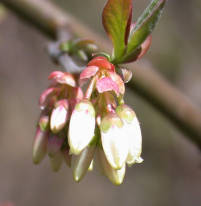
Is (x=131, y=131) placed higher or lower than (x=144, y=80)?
lower

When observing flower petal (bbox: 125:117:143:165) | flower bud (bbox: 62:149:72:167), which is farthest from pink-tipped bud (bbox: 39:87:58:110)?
flower petal (bbox: 125:117:143:165)

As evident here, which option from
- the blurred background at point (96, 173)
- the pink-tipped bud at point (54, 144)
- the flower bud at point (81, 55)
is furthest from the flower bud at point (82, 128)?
the blurred background at point (96, 173)

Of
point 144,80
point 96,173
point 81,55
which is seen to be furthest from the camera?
point 96,173

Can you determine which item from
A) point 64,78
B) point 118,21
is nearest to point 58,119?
point 64,78

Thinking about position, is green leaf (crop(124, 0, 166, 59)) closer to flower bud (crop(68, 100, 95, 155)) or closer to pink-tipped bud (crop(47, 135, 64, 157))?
flower bud (crop(68, 100, 95, 155))

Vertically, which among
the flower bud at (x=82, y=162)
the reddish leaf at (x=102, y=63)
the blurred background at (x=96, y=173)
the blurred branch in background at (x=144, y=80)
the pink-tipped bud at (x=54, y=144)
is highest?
the blurred background at (x=96, y=173)

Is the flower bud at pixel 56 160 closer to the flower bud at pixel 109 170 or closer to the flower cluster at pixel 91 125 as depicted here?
the flower cluster at pixel 91 125

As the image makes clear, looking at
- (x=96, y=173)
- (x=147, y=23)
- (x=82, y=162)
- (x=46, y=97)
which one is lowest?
(x=82, y=162)

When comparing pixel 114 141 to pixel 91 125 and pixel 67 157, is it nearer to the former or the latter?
pixel 91 125
